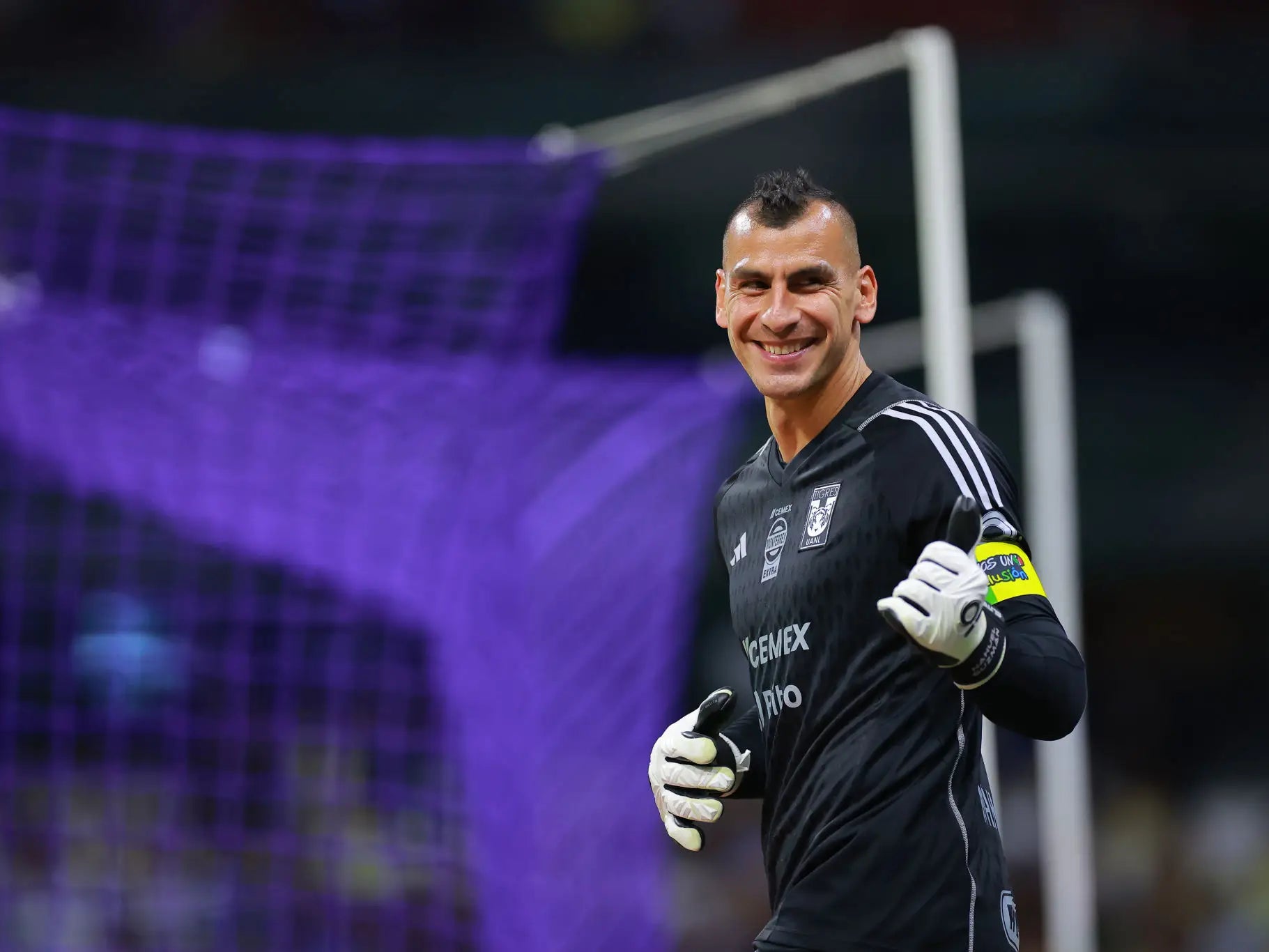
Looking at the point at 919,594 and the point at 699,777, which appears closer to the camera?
the point at 919,594

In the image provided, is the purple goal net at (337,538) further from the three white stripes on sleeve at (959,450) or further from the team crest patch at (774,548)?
the three white stripes on sleeve at (959,450)

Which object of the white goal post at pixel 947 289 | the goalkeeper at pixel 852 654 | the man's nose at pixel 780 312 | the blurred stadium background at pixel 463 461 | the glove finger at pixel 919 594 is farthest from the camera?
the blurred stadium background at pixel 463 461

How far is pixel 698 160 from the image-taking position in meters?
13.9

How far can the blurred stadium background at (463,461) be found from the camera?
5.75 metres

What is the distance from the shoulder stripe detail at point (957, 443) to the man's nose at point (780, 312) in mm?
231

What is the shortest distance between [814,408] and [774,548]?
0.79ft

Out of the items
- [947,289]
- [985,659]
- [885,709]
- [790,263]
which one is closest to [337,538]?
[947,289]

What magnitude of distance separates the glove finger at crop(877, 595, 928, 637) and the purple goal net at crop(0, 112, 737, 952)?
321 cm

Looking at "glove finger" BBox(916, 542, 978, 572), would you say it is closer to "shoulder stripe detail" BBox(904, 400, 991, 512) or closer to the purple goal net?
"shoulder stripe detail" BBox(904, 400, 991, 512)

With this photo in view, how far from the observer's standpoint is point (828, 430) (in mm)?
2814

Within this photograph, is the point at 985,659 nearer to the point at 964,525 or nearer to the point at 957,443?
the point at 964,525

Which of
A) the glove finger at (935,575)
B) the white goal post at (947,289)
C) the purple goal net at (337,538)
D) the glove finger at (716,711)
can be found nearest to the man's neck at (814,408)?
the glove finger at (716,711)

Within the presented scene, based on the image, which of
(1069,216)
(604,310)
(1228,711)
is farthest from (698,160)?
(1228,711)

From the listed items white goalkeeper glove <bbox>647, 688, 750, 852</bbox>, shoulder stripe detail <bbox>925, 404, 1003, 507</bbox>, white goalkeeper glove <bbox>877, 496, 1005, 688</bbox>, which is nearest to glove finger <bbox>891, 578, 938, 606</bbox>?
white goalkeeper glove <bbox>877, 496, 1005, 688</bbox>
